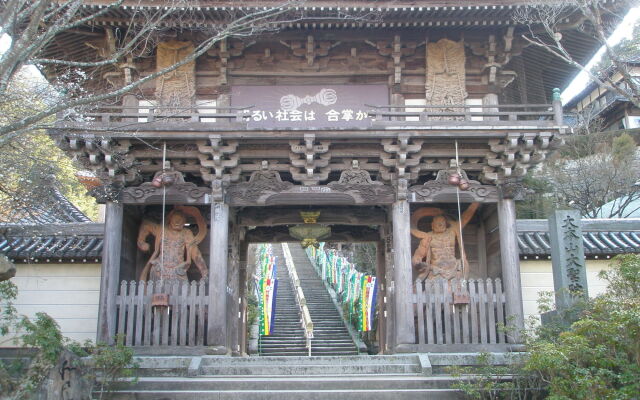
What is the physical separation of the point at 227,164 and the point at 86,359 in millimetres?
4605

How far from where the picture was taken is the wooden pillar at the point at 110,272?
37.9 feet

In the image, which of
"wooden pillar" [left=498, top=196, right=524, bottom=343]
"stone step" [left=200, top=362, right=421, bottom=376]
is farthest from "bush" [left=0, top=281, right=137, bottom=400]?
"wooden pillar" [left=498, top=196, right=524, bottom=343]

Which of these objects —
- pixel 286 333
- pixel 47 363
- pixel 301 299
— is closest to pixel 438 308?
pixel 47 363

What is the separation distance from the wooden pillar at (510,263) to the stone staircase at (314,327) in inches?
283

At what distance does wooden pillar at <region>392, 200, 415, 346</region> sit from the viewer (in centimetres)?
1172

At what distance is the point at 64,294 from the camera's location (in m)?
13.4

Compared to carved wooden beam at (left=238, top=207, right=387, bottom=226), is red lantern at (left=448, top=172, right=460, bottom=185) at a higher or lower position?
higher

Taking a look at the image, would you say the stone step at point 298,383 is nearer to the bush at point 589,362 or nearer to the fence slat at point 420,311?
the bush at point 589,362

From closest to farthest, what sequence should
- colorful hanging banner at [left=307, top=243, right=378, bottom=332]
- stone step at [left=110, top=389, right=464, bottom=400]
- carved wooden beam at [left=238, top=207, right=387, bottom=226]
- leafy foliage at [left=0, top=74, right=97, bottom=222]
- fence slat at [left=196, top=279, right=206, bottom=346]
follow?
stone step at [left=110, top=389, right=464, bottom=400] → leafy foliage at [left=0, top=74, right=97, bottom=222] → fence slat at [left=196, top=279, right=206, bottom=346] → carved wooden beam at [left=238, top=207, right=387, bottom=226] → colorful hanging banner at [left=307, top=243, right=378, bottom=332]

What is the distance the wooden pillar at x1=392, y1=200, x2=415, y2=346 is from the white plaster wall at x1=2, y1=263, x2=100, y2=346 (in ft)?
20.5

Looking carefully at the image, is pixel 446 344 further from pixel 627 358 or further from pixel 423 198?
pixel 627 358

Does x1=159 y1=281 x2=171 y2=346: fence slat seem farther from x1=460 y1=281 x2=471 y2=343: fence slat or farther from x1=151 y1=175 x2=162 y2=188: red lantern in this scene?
x1=460 y1=281 x2=471 y2=343: fence slat

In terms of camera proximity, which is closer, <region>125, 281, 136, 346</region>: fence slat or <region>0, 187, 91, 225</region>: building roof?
<region>125, 281, 136, 346</region>: fence slat

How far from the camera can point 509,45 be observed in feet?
43.1
